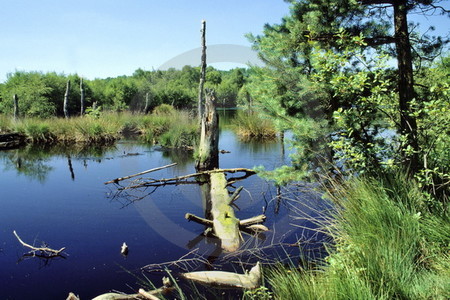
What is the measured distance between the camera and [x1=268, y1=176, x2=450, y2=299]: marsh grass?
2438mm

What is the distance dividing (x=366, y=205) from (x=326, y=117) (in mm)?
2162

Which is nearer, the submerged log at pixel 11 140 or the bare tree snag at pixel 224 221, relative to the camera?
the bare tree snag at pixel 224 221

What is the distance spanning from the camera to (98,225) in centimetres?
611

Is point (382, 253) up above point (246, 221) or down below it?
above

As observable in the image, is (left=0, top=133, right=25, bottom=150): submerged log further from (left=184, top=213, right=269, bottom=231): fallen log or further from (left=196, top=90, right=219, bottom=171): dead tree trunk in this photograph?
(left=184, top=213, right=269, bottom=231): fallen log

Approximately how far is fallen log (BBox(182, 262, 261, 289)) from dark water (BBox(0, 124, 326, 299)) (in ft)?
1.15

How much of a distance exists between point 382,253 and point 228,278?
71.8 inches

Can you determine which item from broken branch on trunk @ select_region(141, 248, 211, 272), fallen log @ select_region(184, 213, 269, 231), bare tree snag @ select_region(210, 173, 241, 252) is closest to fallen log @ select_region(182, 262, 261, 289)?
broken branch on trunk @ select_region(141, 248, 211, 272)

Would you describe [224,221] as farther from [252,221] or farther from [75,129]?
[75,129]

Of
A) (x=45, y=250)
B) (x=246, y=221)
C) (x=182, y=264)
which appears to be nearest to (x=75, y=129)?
(x=45, y=250)

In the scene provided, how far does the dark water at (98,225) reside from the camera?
14.2ft

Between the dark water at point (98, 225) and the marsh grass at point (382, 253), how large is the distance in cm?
157

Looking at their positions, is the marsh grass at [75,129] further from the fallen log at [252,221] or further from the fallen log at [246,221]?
the fallen log at [252,221]

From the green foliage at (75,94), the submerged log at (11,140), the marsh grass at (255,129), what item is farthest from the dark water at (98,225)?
the green foliage at (75,94)
